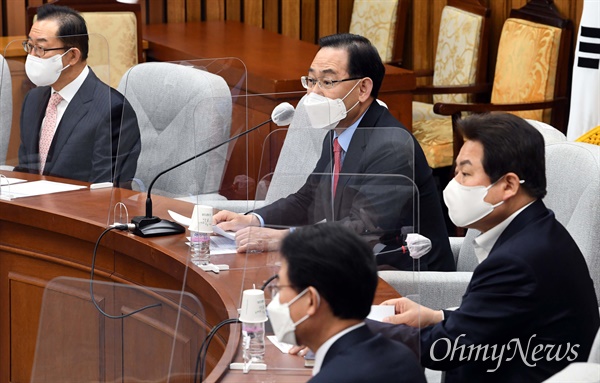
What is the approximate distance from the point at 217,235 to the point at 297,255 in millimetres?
1269

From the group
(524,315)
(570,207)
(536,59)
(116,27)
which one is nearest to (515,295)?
(524,315)

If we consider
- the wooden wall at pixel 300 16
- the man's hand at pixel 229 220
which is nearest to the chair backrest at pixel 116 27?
the wooden wall at pixel 300 16

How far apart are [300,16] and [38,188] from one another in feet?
10.5

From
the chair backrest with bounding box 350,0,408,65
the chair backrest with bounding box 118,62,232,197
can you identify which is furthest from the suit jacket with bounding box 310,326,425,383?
the chair backrest with bounding box 350,0,408,65

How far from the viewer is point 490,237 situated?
257cm

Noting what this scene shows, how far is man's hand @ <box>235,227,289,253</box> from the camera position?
7.91 ft

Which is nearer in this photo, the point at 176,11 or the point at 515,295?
the point at 515,295

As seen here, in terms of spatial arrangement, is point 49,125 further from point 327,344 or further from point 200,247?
point 327,344

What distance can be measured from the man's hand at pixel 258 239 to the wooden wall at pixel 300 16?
369 cm

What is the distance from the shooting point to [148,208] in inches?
128

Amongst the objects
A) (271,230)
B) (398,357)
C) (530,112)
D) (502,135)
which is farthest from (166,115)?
(530,112)

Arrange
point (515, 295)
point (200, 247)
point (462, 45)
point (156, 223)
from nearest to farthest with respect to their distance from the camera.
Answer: point (515, 295) < point (200, 247) < point (156, 223) < point (462, 45)

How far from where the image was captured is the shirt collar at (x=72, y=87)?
3.87 m

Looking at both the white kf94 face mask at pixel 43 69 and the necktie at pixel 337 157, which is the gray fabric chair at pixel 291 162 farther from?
the white kf94 face mask at pixel 43 69
